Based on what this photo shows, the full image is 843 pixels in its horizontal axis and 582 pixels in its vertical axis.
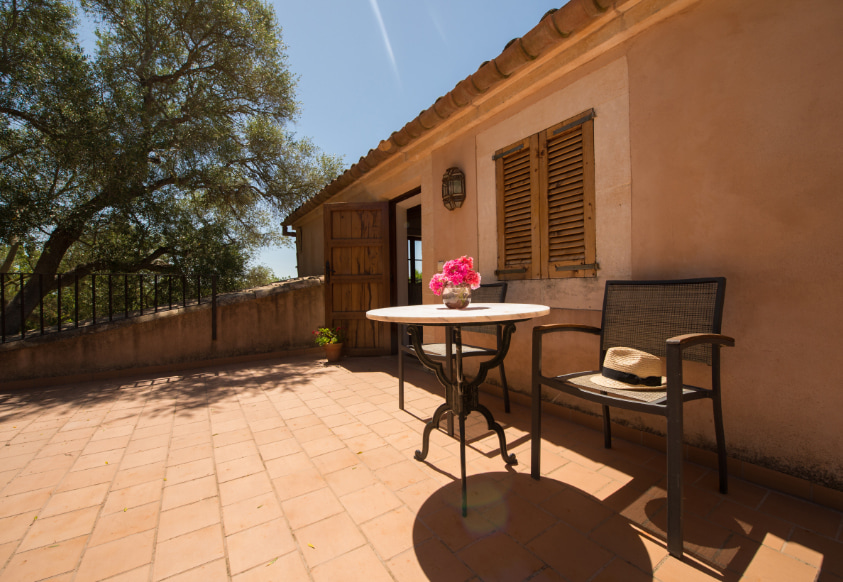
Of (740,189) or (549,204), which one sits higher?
(549,204)

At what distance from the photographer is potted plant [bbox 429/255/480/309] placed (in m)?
1.89

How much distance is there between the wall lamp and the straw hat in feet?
7.20

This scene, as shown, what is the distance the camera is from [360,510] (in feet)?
4.83

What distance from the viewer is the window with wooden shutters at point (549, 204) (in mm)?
2328

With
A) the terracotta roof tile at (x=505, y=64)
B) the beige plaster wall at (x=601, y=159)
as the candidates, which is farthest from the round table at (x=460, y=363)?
the terracotta roof tile at (x=505, y=64)

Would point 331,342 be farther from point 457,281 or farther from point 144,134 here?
point 144,134

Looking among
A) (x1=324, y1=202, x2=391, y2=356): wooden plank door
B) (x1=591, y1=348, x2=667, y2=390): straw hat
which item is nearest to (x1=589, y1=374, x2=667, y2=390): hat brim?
(x1=591, y1=348, x2=667, y2=390): straw hat

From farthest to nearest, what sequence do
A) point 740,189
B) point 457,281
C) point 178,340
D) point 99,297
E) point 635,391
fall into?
point 99,297
point 178,340
point 457,281
point 740,189
point 635,391

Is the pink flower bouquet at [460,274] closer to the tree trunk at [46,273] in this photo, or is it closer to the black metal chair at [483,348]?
the black metal chair at [483,348]

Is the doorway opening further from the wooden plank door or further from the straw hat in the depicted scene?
the straw hat

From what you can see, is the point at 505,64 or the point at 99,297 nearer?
the point at 505,64

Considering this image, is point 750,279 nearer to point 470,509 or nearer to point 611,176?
point 611,176

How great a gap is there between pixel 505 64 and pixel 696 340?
2.25m

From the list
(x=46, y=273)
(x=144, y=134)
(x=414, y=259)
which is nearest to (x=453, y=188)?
(x=414, y=259)
